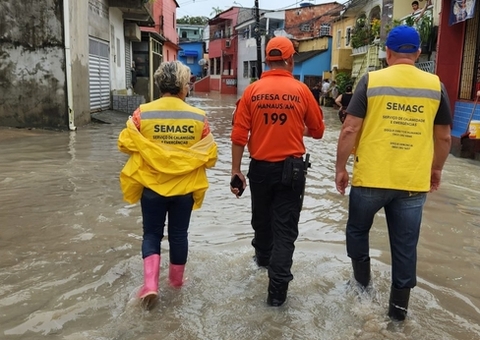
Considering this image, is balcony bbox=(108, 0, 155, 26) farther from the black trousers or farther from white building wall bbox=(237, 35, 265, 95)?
white building wall bbox=(237, 35, 265, 95)

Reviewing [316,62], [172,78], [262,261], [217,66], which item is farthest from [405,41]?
[217,66]

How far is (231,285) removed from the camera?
386cm

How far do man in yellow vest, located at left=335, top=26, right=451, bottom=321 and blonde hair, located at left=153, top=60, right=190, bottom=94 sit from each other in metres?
1.21

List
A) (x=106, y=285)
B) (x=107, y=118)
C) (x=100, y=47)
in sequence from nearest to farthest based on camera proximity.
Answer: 1. (x=106, y=285)
2. (x=107, y=118)
3. (x=100, y=47)

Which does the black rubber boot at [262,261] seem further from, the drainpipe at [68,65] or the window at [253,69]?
the window at [253,69]

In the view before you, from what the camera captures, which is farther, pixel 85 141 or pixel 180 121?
pixel 85 141

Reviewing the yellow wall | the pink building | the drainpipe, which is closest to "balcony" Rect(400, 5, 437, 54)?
the drainpipe

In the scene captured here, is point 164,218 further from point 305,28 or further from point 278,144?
point 305,28

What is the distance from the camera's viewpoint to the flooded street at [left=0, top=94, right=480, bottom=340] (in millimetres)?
3209

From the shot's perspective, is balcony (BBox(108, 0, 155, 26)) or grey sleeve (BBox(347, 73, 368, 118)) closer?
grey sleeve (BBox(347, 73, 368, 118))

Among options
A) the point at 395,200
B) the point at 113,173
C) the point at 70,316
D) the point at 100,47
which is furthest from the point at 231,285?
the point at 100,47

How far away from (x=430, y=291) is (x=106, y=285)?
257 cm

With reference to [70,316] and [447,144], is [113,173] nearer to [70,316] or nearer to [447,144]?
[70,316]

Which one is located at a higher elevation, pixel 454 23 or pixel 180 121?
pixel 454 23
